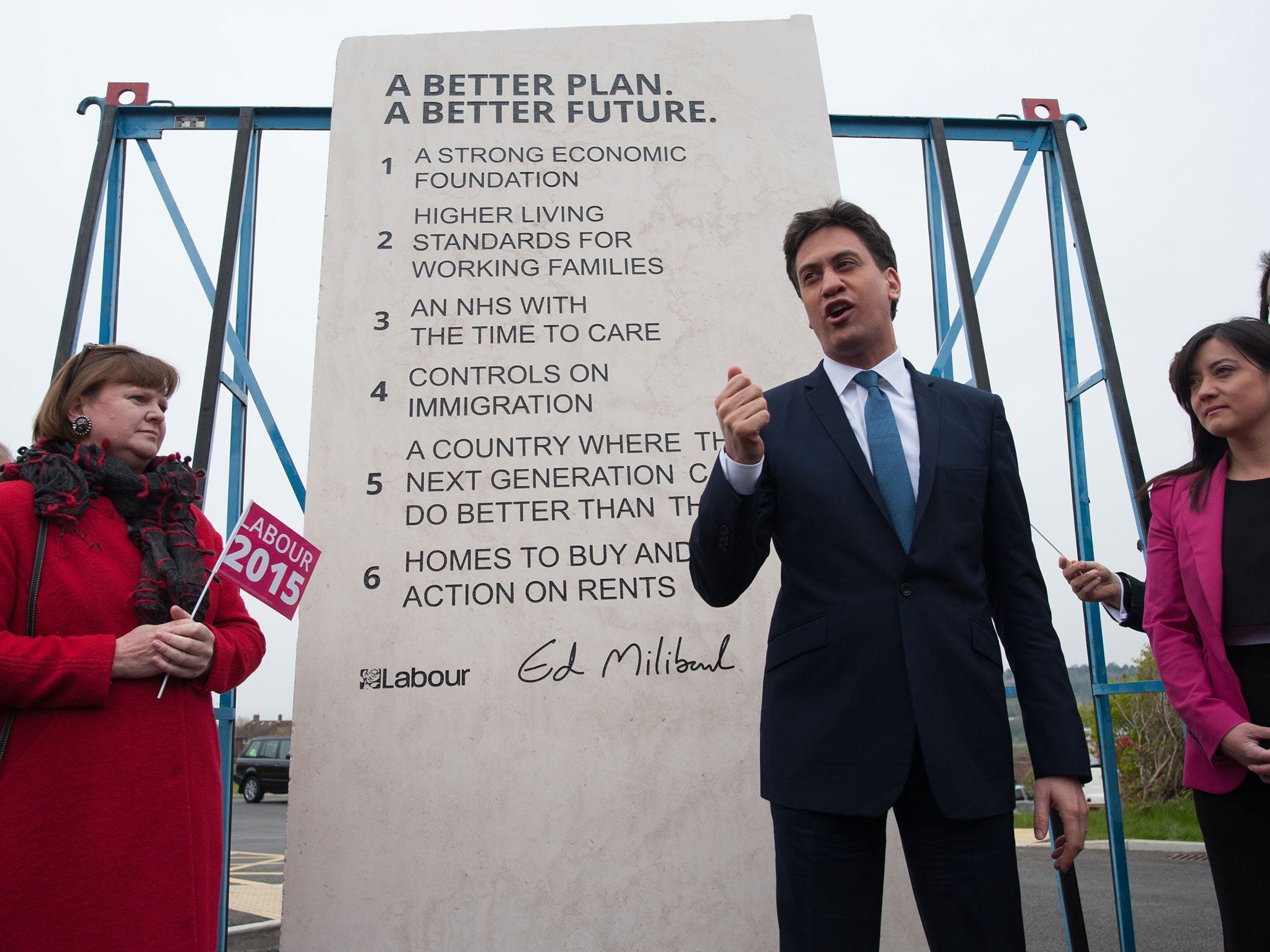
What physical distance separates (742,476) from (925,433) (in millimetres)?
416

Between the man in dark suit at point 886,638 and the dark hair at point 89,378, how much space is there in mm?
1444

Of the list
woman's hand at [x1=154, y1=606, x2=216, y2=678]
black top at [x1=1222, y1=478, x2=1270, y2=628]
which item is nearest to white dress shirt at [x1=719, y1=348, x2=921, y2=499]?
black top at [x1=1222, y1=478, x2=1270, y2=628]

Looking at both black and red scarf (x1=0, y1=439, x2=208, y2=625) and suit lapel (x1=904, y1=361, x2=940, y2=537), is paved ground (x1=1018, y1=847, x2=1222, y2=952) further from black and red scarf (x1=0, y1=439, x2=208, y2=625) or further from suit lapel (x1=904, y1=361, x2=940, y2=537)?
black and red scarf (x1=0, y1=439, x2=208, y2=625)

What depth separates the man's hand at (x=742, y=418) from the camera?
165 centimetres

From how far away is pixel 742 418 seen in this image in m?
1.66

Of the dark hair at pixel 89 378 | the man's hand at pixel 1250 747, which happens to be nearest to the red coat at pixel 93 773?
Answer: the dark hair at pixel 89 378

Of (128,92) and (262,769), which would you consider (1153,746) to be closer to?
(128,92)

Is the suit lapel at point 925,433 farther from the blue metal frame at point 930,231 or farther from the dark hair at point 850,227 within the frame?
the blue metal frame at point 930,231

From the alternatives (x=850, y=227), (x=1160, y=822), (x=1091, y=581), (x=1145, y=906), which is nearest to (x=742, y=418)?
(x=850, y=227)

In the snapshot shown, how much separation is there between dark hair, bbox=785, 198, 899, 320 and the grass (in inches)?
338

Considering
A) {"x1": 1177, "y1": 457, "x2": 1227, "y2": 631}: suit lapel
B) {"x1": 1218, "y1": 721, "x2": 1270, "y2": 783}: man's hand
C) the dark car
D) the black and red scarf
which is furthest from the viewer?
the dark car

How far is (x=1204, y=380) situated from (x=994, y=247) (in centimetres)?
203

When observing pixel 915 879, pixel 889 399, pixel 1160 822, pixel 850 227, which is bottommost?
pixel 1160 822

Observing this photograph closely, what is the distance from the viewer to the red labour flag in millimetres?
2357
